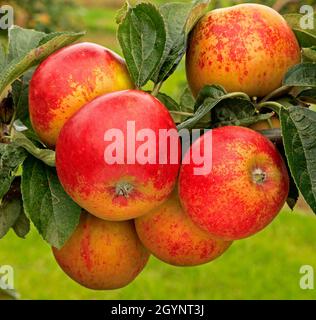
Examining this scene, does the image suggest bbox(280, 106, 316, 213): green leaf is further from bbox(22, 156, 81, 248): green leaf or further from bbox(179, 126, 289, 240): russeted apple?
bbox(22, 156, 81, 248): green leaf

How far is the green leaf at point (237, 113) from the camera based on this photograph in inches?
30.6

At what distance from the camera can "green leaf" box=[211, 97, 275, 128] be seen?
2.55 ft

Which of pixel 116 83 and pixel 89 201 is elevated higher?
pixel 116 83

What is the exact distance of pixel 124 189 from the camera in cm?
72

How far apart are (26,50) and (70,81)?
139 mm

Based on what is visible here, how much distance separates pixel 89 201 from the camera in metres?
0.73

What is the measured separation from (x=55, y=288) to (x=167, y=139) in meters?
2.45

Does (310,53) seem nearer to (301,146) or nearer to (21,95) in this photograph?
(301,146)

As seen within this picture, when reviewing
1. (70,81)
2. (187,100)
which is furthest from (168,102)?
(70,81)

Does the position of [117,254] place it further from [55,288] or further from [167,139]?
[55,288]

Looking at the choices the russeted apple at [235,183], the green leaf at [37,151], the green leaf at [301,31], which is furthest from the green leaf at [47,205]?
the green leaf at [301,31]

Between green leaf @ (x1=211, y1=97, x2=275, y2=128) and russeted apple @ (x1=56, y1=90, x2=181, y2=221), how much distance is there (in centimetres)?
8

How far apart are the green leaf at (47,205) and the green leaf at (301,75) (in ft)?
0.94
